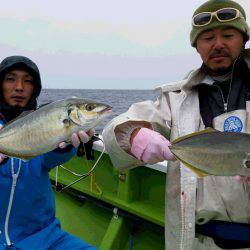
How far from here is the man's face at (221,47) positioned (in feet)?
9.37

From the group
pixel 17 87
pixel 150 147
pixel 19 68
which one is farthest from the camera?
pixel 19 68

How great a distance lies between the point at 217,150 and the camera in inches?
96.5

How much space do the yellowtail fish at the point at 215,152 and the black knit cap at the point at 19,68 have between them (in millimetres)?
2071

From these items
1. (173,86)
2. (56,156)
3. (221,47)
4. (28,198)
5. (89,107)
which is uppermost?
(221,47)

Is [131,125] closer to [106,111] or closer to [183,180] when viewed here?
[106,111]

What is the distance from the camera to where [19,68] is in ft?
13.8

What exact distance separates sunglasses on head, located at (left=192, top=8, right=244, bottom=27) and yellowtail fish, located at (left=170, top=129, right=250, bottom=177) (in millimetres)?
848

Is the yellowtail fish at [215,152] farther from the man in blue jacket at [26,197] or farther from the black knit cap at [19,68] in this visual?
the black knit cap at [19,68]

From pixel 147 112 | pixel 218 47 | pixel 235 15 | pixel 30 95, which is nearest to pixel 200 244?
pixel 147 112

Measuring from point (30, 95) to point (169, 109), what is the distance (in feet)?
5.80

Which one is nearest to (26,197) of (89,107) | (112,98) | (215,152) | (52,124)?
(52,124)

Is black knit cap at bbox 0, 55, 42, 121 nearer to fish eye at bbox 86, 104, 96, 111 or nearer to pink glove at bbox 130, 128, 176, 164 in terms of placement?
fish eye at bbox 86, 104, 96, 111

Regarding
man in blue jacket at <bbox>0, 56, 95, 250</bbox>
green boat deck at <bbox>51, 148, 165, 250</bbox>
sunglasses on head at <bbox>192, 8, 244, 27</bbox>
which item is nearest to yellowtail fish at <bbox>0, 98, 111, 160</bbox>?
man in blue jacket at <bbox>0, 56, 95, 250</bbox>

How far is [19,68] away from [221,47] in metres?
2.21
